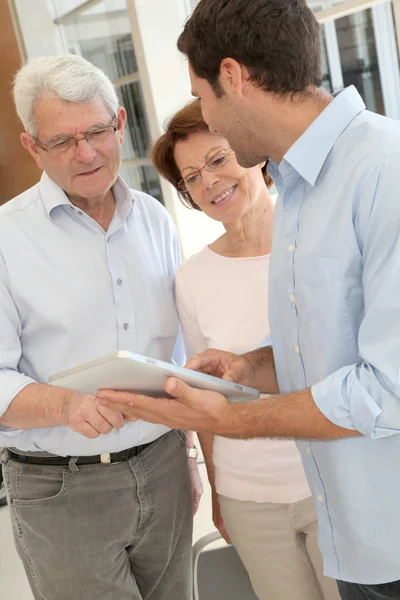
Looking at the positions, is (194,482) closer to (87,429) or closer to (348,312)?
(87,429)

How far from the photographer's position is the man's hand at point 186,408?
1.28 m

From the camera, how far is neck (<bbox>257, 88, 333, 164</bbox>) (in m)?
1.28

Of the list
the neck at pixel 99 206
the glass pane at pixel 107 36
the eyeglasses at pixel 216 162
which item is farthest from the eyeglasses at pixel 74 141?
the glass pane at pixel 107 36

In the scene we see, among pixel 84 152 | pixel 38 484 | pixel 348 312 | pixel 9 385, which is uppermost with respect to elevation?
pixel 84 152

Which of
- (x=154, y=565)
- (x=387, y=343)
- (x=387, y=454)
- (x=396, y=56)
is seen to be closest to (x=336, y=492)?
(x=387, y=454)

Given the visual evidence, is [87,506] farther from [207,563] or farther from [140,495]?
[207,563]

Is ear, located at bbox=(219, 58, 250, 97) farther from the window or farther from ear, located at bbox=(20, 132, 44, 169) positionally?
the window

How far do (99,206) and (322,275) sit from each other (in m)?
0.86

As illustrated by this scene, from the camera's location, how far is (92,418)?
1.60 m

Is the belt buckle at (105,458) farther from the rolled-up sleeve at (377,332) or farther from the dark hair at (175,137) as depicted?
the rolled-up sleeve at (377,332)

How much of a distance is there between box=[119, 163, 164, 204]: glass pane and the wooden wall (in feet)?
3.77

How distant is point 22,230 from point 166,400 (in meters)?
0.74

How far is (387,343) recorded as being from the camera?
1113mm

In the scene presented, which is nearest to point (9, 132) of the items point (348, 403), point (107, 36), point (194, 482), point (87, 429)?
point (107, 36)
